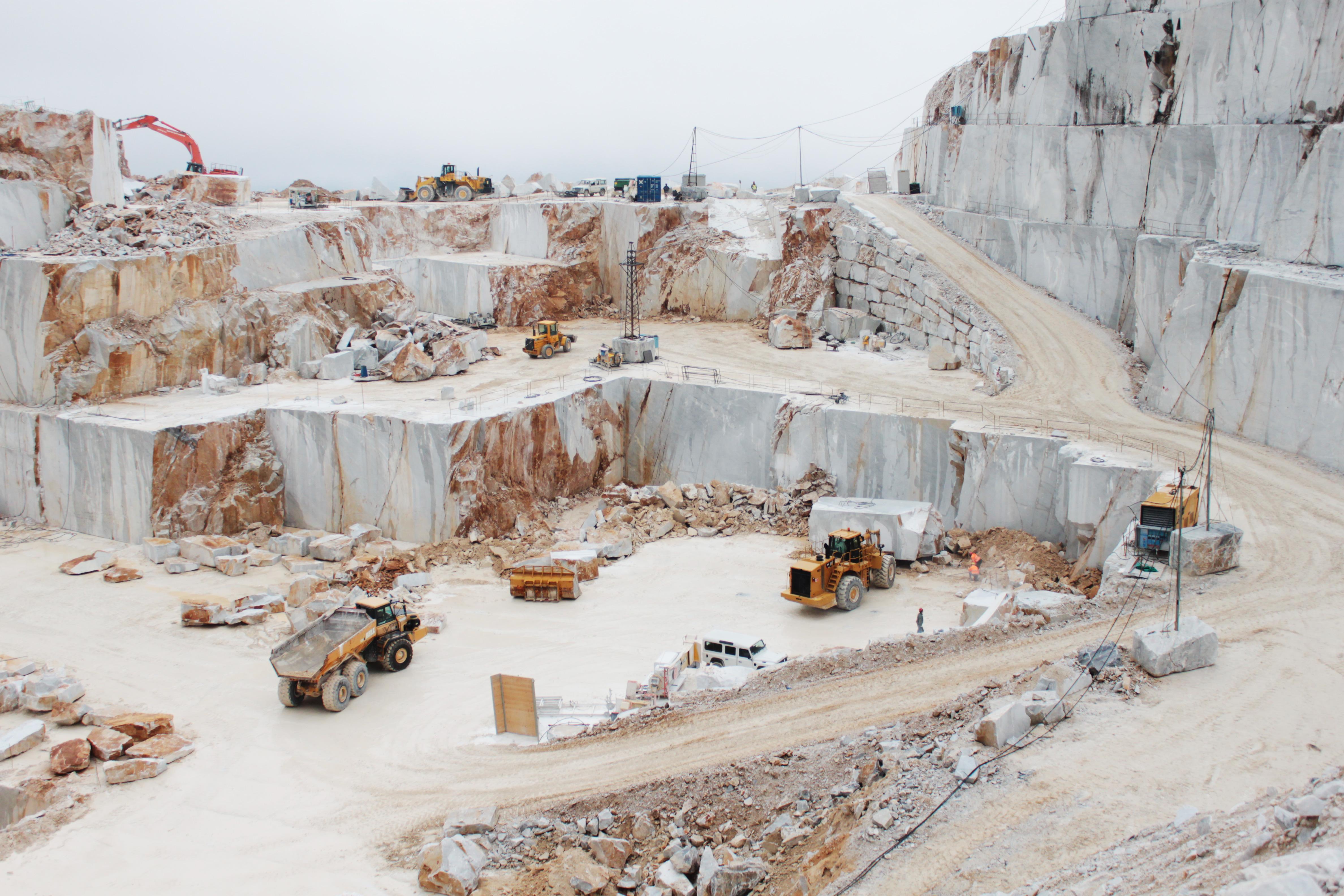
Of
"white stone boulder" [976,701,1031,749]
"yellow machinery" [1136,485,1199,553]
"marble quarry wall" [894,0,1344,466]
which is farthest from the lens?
"marble quarry wall" [894,0,1344,466]

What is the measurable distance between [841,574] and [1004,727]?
315 inches

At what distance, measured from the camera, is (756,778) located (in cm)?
1108

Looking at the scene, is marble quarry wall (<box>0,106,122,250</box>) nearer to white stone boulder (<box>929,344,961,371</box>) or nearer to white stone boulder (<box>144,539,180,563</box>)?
white stone boulder (<box>144,539,180,563</box>)

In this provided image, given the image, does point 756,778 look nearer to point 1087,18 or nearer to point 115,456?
point 115,456

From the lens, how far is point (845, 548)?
18.2m

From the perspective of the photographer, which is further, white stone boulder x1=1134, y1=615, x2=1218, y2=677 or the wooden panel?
the wooden panel

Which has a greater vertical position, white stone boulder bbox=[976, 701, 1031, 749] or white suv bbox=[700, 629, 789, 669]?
white stone boulder bbox=[976, 701, 1031, 749]

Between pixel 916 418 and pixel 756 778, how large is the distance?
12485mm

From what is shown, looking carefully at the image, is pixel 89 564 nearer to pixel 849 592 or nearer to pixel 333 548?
pixel 333 548

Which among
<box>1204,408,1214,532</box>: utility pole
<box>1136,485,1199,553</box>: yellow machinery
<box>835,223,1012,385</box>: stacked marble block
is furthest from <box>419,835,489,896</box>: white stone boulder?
<box>835,223,1012,385</box>: stacked marble block

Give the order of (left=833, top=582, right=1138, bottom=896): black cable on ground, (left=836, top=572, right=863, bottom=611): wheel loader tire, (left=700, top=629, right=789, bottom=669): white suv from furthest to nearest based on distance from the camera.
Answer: (left=836, top=572, right=863, bottom=611): wheel loader tire < (left=700, top=629, right=789, bottom=669): white suv < (left=833, top=582, right=1138, bottom=896): black cable on ground

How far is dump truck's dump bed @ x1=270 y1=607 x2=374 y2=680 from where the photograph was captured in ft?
49.1

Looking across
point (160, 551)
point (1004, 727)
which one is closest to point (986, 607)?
point (1004, 727)

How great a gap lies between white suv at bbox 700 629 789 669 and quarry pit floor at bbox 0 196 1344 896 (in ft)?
3.21
